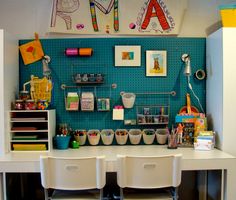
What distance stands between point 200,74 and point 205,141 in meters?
0.62

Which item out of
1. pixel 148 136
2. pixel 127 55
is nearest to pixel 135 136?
pixel 148 136

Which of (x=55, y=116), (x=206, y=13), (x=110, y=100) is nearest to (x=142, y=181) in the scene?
(x=110, y=100)

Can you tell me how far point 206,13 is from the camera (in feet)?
7.54

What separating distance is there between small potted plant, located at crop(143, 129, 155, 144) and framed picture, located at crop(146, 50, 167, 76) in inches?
19.7

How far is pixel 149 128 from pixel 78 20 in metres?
1.14

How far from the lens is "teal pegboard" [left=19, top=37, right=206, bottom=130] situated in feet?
7.31

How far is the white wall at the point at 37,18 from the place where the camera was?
227 centimetres

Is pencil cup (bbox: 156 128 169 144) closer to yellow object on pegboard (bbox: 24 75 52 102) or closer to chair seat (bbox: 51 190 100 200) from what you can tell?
chair seat (bbox: 51 190 100 200)

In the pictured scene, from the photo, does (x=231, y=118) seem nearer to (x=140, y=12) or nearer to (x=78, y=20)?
(x=140, y=12)

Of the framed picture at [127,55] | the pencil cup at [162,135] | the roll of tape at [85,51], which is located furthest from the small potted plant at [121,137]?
the roll of tape at [85,51]

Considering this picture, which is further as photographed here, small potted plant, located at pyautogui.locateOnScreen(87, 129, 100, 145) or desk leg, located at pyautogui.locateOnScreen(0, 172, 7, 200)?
small potted plant, located at pyautogui.locateOnScreen(87, 129, 100, 145)

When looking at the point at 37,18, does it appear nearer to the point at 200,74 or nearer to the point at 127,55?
the point at 127,55

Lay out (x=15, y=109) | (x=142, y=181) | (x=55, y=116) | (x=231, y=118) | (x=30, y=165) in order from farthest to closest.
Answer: (x=55, y=116), (x=15, y=109), (x=231, y=118), (x=30, y=165), (x=142, y=181)

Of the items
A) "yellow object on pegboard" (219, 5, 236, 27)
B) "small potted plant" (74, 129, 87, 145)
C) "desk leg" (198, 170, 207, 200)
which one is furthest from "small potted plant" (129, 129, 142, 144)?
"yellow object on pegboard" (219, 5, 236, 27)
